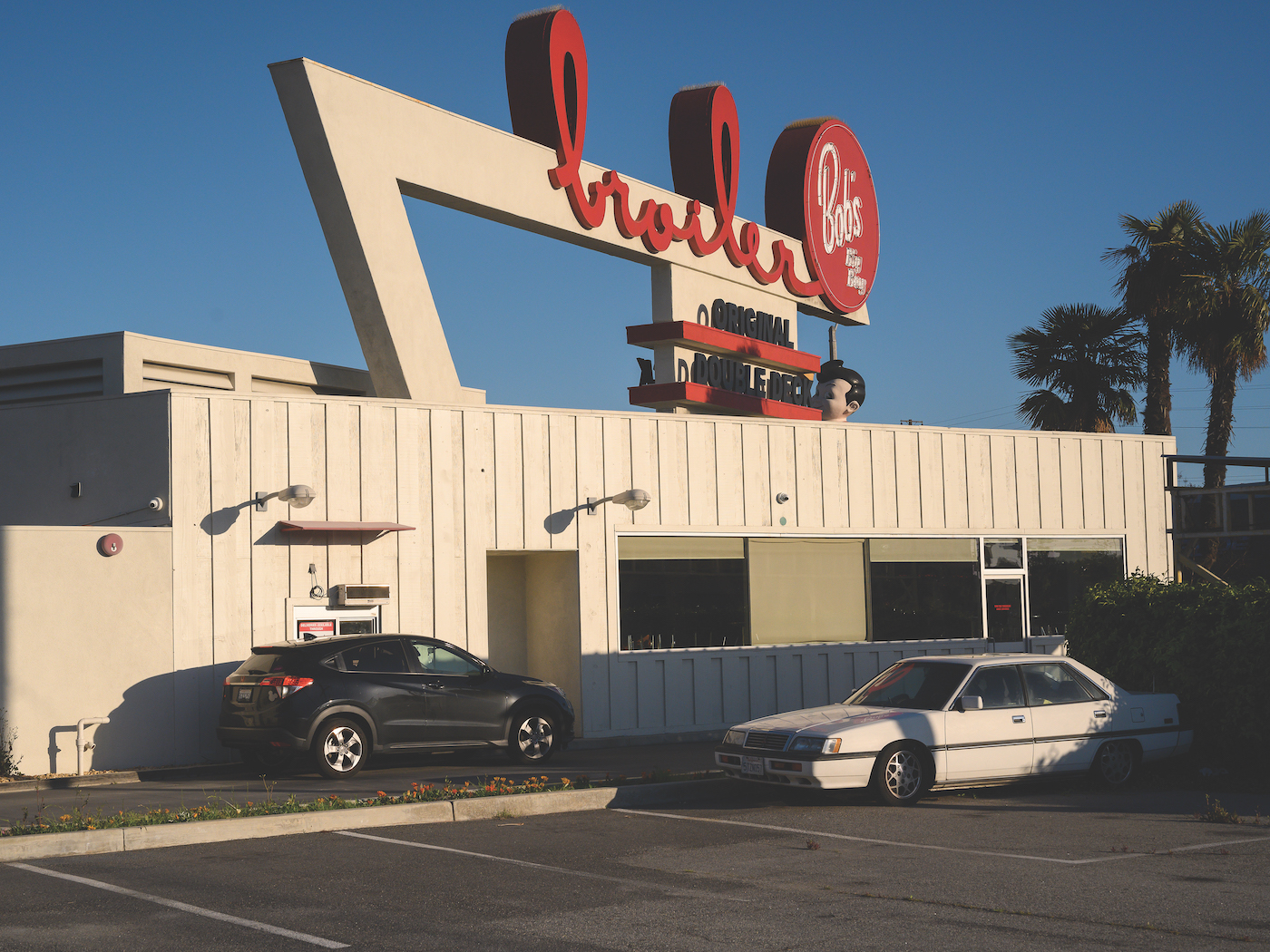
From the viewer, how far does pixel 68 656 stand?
558 inches

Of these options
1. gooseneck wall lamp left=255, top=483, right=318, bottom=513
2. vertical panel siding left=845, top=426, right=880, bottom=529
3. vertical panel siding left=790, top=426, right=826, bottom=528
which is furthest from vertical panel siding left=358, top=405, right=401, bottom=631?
vertical panel siding left=845, top=426, right=880, bottom=529

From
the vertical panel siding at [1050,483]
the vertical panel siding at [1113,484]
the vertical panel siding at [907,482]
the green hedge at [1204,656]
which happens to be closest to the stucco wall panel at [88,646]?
the vertical panel siding at [907,482]

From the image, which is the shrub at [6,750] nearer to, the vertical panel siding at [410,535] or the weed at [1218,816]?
the vertical panel siding at [410,535]

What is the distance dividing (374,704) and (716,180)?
1199cm

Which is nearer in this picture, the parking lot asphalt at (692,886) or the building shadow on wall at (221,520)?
the parking lot asphalt at (692,886)

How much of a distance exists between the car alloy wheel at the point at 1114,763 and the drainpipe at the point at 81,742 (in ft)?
33.8

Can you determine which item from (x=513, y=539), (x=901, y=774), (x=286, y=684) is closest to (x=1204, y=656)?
(x=901, y=774)

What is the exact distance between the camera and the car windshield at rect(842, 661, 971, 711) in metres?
11.9

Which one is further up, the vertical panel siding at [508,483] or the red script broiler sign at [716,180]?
the red script broiler sign at [716,180]

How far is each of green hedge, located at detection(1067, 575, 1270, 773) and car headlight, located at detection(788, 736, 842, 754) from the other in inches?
169

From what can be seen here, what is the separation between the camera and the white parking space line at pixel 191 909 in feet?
21.8

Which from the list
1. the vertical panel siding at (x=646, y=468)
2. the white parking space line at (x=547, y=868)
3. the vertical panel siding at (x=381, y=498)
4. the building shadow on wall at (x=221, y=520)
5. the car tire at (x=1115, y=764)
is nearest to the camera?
the white parking space line at (x=547, y=868)

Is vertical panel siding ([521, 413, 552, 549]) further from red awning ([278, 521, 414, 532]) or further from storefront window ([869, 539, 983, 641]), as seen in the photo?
storefront window ([869, 539, 983, 641])

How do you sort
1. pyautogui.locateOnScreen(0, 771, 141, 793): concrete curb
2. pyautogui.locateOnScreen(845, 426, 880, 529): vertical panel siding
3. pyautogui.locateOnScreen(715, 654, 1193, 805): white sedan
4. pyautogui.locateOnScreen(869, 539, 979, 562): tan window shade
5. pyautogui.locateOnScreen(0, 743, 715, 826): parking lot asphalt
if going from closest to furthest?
pyautogui.locateOnScreen(715, 654, 1193, 805): white sedan
pyautogui.locateOnScreen(0, 743, 715, 826): parking lot asphalt
pyautogui.locateOnScreen(0, 771, 141, 793): concrete curb
pyautogui.locateOnScreen(845, 426, 880, 529): vertical panel siding
pyautogui.locateOnScreen(869, 539, 979, 562): tan window shade
